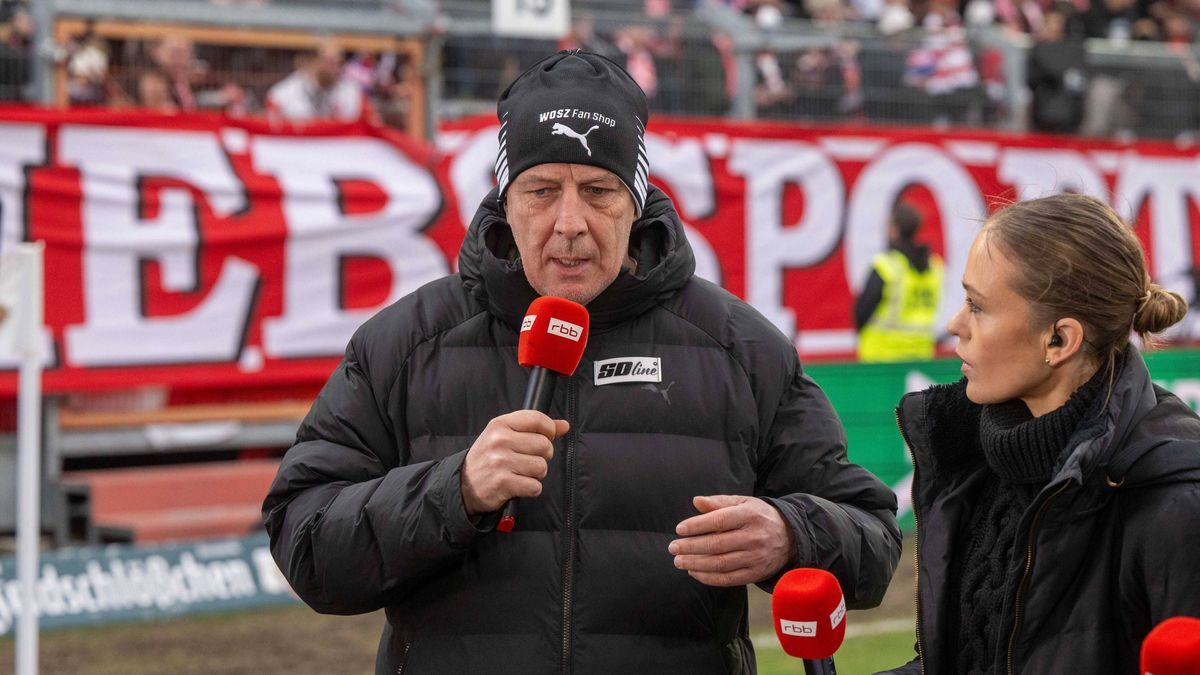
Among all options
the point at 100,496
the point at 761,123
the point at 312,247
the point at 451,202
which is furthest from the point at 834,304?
the point at 100,496

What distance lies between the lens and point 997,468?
2686 millimetres

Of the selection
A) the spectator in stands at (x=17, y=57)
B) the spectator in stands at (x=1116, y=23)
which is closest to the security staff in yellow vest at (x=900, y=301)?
the spectator in stands at (x=17, y=57)

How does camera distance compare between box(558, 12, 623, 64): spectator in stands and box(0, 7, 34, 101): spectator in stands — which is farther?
box(558, 12, 623, 64): spectator in stands

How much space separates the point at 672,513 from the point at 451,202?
8192 mm

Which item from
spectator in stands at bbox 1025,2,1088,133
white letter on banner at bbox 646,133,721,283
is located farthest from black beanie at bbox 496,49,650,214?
spectator in stands at bbox 1025,2,1088,133

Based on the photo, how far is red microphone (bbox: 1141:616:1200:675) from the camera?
2.00 metres

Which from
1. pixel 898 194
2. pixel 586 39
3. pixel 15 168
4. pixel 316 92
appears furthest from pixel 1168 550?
pixel 898 194

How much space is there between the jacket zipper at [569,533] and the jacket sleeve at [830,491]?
362mm

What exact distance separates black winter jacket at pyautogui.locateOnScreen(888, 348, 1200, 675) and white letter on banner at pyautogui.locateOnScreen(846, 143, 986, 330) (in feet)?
33.7

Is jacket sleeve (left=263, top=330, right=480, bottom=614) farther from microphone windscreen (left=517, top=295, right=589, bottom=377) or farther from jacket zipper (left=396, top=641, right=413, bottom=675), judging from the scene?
microphone windscreen (left=517, top=295, right=589, bottom=377)

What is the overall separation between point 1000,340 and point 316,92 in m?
8.49

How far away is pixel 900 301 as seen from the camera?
1120cm

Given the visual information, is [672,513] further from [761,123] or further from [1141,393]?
[761,123]

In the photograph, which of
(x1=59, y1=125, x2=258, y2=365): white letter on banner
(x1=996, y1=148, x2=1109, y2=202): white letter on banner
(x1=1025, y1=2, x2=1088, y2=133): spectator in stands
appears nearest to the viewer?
(x1=59, y1=125, x2=258, y2=365): white letter on banner
